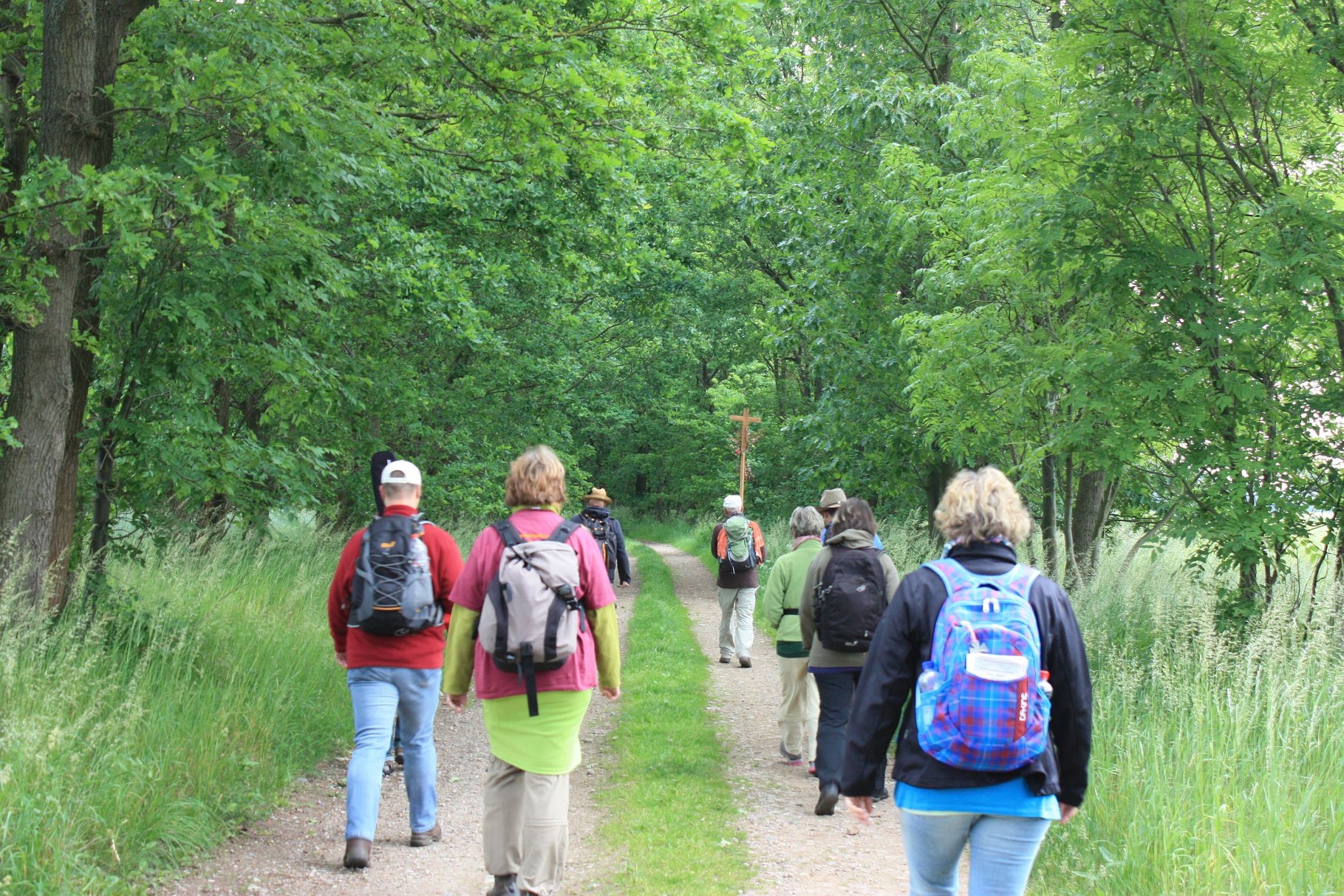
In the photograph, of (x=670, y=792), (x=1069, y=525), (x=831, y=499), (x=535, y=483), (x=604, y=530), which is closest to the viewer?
(x=535, y=483)

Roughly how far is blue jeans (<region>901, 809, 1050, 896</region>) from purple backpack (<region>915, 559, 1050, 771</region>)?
0.19m

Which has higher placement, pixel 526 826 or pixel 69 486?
pixel 69 486

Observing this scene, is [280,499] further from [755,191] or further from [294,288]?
[755,191]

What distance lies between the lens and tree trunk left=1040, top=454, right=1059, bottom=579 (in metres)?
12.7

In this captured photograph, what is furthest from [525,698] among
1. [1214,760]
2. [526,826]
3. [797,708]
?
[797,708]

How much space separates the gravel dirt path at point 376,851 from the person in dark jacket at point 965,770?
258 centimetres

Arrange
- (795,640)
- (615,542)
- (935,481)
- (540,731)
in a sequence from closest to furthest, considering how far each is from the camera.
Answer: (540,731), (795,640), (615,542), (935,481)

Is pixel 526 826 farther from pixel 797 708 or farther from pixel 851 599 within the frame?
pixel 797 708

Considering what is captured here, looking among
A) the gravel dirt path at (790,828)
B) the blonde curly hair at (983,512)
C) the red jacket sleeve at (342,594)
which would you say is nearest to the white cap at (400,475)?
the red jacket sleeve at (342,594)

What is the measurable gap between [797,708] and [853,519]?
78.2 inches

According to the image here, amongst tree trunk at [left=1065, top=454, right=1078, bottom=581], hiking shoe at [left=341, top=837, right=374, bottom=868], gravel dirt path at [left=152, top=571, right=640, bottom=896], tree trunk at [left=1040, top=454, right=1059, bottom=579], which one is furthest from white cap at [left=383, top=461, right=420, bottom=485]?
tree trunk at [left=1040, top=454, right=1059, bottom=579]

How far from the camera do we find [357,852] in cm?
539

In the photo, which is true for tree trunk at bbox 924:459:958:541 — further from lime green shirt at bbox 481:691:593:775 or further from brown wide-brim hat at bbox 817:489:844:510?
lime green shirt at bbox 481:691:593:775

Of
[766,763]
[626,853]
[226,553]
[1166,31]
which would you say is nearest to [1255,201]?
[1166,31]
